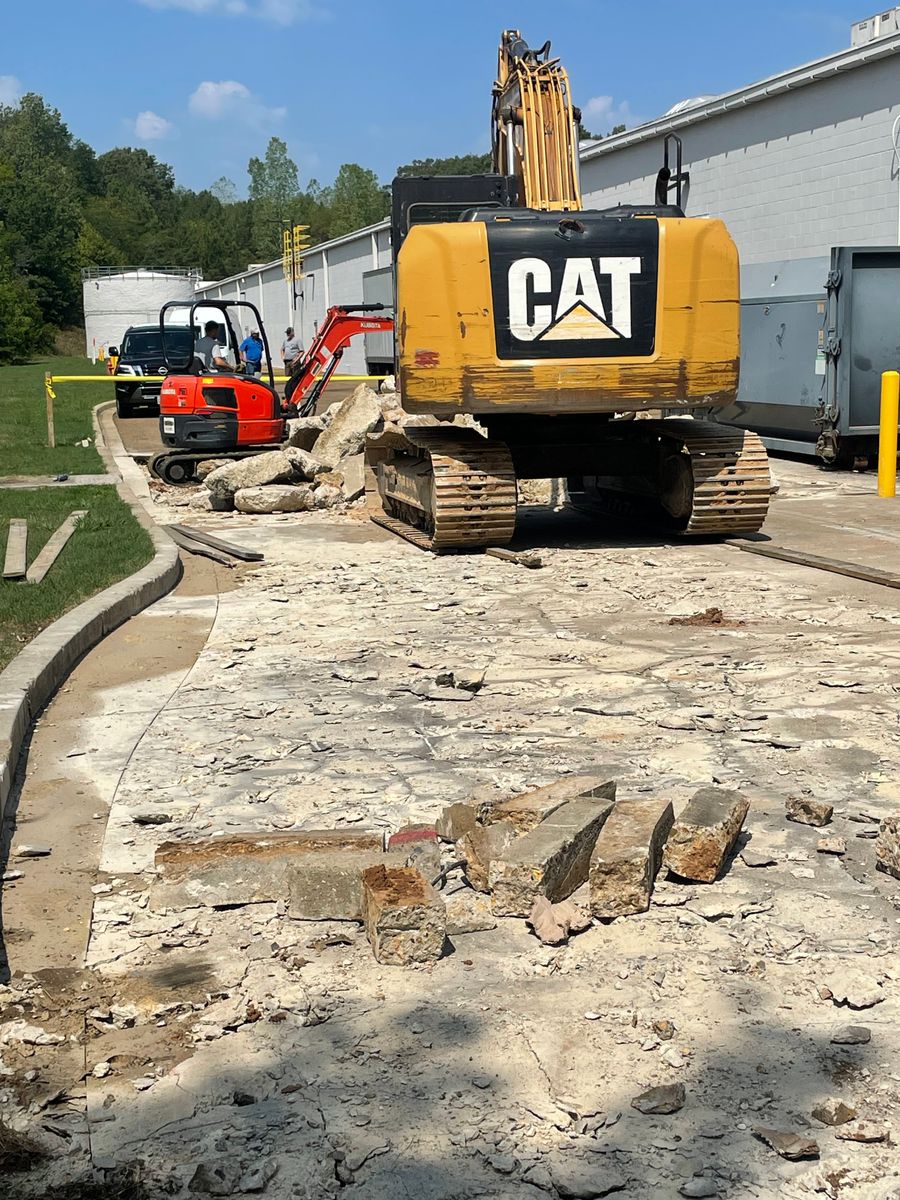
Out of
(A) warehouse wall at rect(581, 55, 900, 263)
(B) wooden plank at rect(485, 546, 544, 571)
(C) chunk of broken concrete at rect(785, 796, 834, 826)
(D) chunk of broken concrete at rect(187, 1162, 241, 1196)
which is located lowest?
(D) chunk of broken concrete at rect(187, 1162, 241, 1196)

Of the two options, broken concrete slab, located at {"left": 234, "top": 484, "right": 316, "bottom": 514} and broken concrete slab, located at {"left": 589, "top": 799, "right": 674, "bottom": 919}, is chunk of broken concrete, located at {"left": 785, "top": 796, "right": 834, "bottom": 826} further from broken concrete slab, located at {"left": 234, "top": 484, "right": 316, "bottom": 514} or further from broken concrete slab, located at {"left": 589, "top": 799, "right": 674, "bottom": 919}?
broken concrete slab, located at {"left": 234, "top": 484, "right": 316, "bottom": 514}

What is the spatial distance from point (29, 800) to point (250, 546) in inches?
289

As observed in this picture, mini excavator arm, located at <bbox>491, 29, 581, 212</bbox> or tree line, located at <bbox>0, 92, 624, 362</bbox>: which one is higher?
tree line, located at <bbox>0, 92, 624, 362</bbox>

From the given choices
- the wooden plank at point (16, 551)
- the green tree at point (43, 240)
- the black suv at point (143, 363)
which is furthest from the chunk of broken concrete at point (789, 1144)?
the green tree at point (43, 240)

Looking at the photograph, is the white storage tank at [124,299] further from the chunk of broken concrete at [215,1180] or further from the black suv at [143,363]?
the chunk of broken concrete at [215,1180]

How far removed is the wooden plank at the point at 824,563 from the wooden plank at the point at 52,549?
5698 mm

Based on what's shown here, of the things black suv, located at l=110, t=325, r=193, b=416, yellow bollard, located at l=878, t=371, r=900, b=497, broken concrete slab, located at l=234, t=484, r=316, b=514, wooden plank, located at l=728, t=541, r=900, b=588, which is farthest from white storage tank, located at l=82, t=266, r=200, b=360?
wooden plank, located at l=728, t=541, r=900, b=588

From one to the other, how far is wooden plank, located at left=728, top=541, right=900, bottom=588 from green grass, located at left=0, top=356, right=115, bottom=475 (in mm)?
10228

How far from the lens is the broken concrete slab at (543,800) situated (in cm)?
477

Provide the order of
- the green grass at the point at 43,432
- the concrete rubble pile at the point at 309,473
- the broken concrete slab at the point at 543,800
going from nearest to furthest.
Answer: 1. the broken concrete slab at the point at 543,800
2. the concrete rubble pile at the point at 309,473
3. the green grass at the point at 43,432

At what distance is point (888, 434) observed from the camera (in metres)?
16.1

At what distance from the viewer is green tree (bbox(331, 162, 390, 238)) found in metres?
152

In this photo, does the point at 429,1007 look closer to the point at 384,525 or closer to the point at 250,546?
the point at 250,546

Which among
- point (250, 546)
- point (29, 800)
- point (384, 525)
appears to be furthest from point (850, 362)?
point (29, 800)
